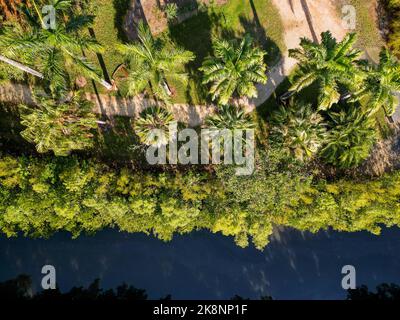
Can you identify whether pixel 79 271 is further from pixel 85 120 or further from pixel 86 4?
pixel 86 4

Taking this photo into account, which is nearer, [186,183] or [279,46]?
[186,183]

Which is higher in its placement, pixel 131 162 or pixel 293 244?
pixel 131 162

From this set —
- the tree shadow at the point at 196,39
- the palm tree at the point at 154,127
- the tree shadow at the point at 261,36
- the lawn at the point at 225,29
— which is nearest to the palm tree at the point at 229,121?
the palm tree at the point at 154,127

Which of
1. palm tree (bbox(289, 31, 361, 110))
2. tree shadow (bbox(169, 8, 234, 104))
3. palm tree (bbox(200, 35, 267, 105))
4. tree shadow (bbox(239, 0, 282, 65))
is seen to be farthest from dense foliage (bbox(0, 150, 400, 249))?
tree shadow (bbox(239, 0, 282, 65))

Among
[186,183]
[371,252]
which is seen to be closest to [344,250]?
[371,252]

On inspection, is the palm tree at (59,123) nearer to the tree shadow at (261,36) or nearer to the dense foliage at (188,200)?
the dense foliage at (188,200)

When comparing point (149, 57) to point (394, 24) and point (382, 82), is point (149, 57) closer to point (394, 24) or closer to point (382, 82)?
point (382, 82)
